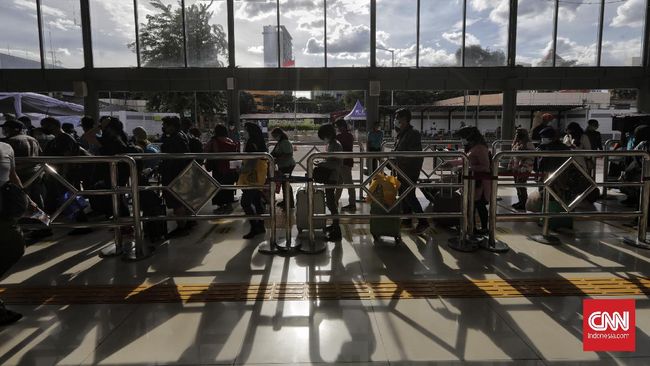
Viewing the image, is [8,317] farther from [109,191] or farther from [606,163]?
[606,163]

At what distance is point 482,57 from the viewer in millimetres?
14102

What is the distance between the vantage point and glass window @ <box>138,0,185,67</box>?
13.7 m

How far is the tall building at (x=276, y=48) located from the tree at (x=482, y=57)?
18.3 feet

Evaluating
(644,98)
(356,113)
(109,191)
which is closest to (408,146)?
(109,191)

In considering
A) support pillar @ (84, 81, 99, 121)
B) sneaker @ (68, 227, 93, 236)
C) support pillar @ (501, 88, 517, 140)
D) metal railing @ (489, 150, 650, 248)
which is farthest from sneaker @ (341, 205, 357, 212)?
support pillar @ (84, 81, 99, 121)

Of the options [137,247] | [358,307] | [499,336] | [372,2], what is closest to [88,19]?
[372,2]

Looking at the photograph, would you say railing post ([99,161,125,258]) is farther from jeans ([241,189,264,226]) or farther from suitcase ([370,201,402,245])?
suitcase ([370,201,402,245])

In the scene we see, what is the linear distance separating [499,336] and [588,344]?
57 centimetres

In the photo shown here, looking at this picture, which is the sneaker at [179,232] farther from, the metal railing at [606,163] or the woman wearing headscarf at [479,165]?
the metal railing at [606,163]

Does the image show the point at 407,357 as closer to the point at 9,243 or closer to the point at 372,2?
the point at 9,243

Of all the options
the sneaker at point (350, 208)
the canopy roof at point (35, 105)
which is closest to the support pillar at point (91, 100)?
the canopy roof at point (35, 105)

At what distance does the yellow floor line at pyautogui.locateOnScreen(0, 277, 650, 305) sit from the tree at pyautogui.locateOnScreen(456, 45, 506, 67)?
11.3m

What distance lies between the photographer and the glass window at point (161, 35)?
13742mm

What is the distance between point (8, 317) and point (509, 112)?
1444 centimetres
